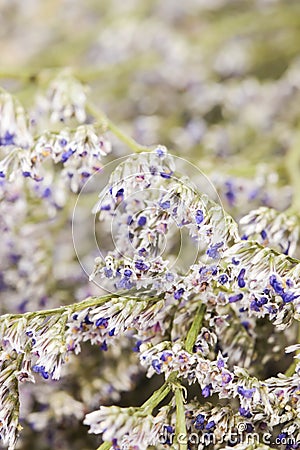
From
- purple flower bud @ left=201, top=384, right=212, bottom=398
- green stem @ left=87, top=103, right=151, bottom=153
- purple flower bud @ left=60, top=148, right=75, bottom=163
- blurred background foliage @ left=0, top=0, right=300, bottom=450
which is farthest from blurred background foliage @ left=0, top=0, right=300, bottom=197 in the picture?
purple flower bud @ left=201, top=384, right=212, bottom=398

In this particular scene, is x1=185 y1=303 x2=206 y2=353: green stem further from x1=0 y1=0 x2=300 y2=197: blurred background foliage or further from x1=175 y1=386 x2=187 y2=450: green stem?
x1=0 y1=0 x2=300 y2=197: blurred background foliage

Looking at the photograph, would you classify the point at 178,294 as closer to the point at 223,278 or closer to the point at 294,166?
the point at 223,278

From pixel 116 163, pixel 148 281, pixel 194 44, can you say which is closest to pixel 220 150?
pixel 194 44

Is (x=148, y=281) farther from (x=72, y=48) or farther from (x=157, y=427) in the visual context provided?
(x=72, y=48)

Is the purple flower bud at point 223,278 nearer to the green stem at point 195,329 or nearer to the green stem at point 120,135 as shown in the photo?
the green stem at point 195,329

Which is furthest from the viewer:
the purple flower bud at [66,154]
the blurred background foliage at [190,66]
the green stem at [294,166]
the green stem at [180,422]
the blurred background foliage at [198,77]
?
the blurred background foliage at [190,66]

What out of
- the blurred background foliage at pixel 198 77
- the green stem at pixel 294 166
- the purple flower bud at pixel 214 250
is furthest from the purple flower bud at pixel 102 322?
the green stem at pixel 294 166

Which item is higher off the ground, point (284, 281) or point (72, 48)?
point (72, 48)
